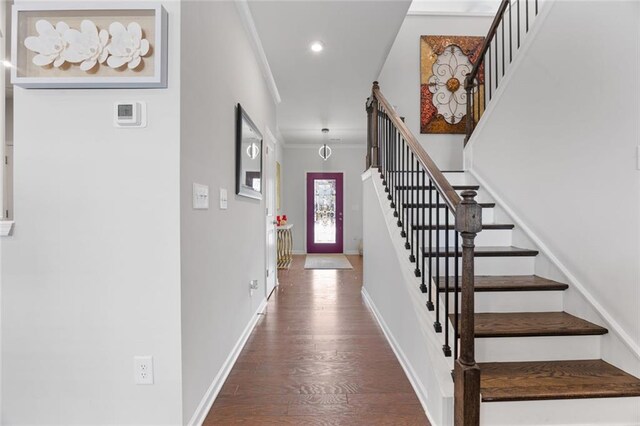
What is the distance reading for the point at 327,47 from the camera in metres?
3.10

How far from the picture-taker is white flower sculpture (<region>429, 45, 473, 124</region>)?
422 cm

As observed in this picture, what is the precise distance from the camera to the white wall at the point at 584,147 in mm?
1652

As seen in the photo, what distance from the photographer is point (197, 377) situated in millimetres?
1594

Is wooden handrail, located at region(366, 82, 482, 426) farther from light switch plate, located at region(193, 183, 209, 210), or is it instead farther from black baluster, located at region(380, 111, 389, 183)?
light switch plate, located at region(193, 183, 209, 210)

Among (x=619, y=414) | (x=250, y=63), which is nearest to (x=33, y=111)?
(x=250, y=63)

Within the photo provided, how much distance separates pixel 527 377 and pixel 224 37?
2.64 meters

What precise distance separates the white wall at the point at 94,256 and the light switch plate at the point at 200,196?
18 centimetres

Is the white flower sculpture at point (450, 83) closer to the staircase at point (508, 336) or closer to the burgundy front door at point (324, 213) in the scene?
the staircase at point (508, 336)

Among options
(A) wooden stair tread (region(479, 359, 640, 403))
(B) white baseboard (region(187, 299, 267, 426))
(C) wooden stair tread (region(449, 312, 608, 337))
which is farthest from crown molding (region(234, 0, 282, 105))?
(A) wooden stair tread (region(479, 359, 640, 403))

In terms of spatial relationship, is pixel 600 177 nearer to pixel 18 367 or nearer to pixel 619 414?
pixel 619 414

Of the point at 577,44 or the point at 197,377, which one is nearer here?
the point at 197,377

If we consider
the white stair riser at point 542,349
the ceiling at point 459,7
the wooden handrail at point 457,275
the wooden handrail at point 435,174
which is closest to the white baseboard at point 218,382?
the wooden handrail at point 457,275

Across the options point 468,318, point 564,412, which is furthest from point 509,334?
point 468,318

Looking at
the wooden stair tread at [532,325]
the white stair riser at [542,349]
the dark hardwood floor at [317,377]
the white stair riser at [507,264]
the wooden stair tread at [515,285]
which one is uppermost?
the white stair riser at [507,264]
